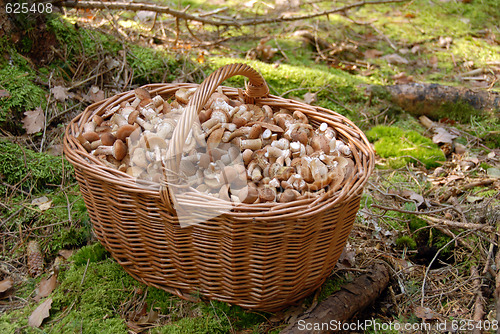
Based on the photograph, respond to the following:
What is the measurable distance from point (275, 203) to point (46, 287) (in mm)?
1419

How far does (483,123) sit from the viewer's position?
12.0 ft

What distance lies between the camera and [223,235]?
1.68 meters

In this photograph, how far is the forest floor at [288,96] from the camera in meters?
2.01

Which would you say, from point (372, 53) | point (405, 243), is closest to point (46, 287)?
point (405, 243)

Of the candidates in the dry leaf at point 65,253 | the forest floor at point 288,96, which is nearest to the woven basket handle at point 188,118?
the forest floor at point 288,96

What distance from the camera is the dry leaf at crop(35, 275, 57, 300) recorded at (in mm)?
2049

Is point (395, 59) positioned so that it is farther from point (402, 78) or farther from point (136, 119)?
point (136, 119)

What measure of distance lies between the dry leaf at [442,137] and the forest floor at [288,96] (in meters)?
0.02

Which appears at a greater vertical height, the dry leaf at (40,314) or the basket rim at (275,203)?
the basket rim at (275,203)

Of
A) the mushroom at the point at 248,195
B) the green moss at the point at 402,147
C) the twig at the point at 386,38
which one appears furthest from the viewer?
the twig at the point at 386,38

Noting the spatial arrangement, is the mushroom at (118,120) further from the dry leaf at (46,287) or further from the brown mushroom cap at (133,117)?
the dry leaf at (46,287)

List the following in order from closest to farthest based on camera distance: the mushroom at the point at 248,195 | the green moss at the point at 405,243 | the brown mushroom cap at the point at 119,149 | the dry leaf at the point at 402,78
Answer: the mushroom at the point at 248,195 < the brown mushroom cap at the point at 119,149 < the green moss at the point at 405,243 < the dry leaf at the point at 402,78

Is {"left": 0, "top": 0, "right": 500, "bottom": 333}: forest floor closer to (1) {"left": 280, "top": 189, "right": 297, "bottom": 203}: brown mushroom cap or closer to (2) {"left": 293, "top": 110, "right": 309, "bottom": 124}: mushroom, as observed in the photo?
(1) {"left": 280, "top": 189, "right": 297, "bottom": 203}: brown mushroom cap

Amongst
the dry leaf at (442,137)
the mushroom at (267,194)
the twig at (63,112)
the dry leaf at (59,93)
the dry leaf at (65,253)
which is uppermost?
the mushroom at (267,194)
